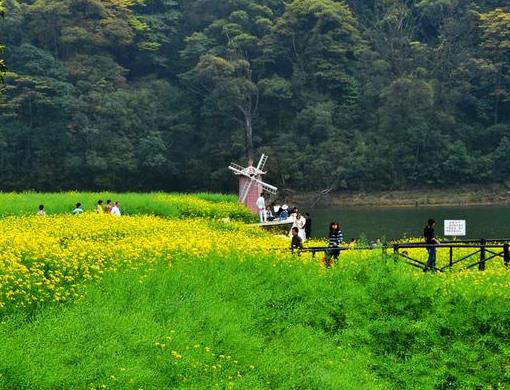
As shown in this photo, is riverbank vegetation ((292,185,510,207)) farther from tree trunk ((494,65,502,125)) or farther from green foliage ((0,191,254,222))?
green foliage ((0,191,254,222))

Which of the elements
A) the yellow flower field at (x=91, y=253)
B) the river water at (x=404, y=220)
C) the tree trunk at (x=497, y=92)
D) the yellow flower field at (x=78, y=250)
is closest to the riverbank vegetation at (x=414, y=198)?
the river water at (x=404, y=220)

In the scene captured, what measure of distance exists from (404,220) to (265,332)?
4870cm

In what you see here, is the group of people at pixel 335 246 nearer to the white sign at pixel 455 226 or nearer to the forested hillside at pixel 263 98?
the white sign at pixel 455 226

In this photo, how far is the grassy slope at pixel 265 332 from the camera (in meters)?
13.0

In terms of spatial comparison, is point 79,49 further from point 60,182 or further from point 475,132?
point 475,132

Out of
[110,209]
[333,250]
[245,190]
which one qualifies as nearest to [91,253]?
[333,250]

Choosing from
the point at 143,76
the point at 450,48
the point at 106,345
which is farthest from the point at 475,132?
the point at 106,345

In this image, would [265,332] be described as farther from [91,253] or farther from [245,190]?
[245,190]

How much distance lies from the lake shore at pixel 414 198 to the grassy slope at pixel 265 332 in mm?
60334

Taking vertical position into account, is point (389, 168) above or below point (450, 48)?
below

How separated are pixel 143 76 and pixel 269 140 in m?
20.7

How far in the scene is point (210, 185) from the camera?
84188 millimetres

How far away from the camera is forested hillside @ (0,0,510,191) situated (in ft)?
260

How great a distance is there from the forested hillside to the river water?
7.27 meters
